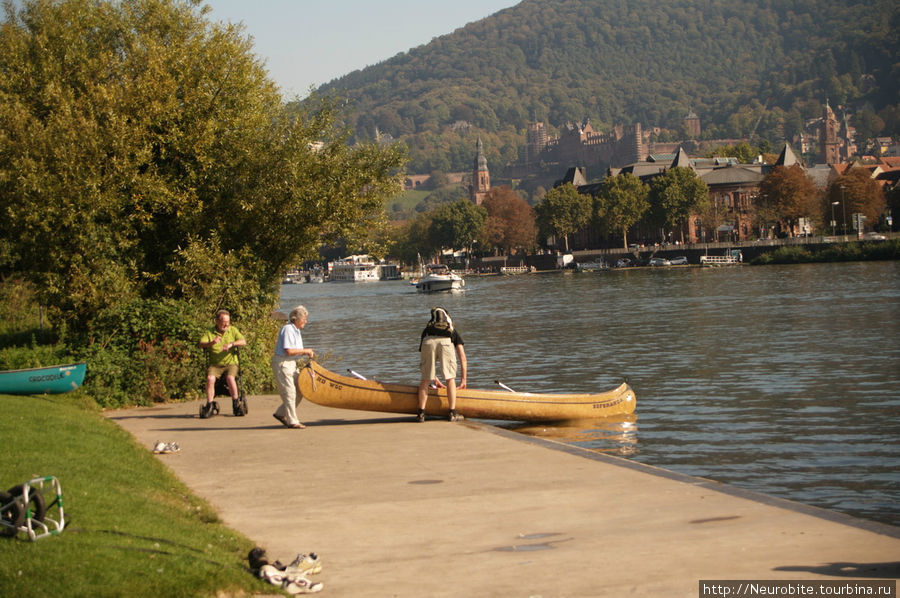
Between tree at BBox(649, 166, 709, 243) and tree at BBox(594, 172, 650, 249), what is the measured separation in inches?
118

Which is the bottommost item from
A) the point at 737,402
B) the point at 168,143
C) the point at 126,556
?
the point at 737,402

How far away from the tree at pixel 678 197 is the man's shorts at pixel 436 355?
164 meters

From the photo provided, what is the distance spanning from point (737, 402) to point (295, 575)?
18649mm

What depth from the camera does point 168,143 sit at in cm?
2522

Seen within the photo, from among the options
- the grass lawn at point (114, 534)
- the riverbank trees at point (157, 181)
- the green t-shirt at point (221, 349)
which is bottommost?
the grass lawn at point (114, 534)

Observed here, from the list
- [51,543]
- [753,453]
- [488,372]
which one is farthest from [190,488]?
[488,372]

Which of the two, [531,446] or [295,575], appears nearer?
[295,575]

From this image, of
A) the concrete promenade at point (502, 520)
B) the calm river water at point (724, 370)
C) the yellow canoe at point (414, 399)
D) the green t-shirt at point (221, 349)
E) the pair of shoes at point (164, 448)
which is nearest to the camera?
the concrete promenade at point (502, 520)

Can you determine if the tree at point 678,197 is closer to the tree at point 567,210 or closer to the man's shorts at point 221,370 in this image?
the tree at point 567,210

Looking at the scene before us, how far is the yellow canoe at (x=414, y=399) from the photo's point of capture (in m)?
18.7

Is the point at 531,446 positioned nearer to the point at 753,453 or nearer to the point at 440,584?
the point at 753,453

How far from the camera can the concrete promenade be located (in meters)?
8.75

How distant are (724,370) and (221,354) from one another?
717 inches

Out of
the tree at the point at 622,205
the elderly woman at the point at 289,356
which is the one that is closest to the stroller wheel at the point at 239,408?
the elderly woman at the point at 289,356
